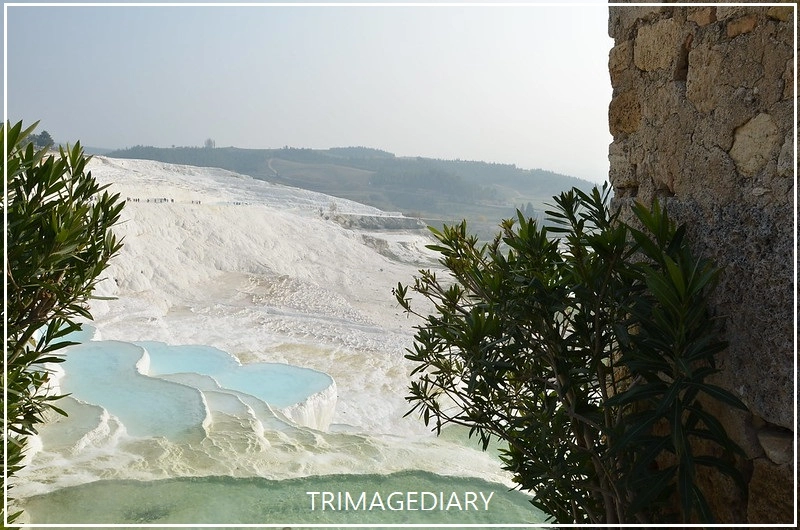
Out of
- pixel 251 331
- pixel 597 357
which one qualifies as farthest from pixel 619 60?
pixel 251 331

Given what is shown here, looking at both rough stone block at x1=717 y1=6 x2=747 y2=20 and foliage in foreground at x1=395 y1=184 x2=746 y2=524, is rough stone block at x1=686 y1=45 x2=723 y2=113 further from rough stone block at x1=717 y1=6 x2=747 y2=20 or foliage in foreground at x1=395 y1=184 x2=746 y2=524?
foliage in foreground at x1=395 y1=184 x2=746 y2=524

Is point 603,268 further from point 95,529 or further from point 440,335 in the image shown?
point 95,529

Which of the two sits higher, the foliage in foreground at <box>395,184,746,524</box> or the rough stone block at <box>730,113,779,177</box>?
the rough stone block at <box>730,113,779,177</box>

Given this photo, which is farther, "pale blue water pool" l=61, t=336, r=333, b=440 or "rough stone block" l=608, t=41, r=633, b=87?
"pale blue water pool" l=61, t=336, r=333, b=440

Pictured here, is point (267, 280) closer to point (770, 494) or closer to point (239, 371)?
point (239, 371)

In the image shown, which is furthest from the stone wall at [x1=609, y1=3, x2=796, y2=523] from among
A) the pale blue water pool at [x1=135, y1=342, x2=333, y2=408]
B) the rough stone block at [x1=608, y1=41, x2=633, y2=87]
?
the pale blue water pool at [x1=135, y1=342, x2=333, y2=408]

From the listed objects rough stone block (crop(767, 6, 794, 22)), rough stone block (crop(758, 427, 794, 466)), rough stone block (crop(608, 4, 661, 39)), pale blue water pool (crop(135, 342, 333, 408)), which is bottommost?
pale blue water pool (crop(135, 342, 333, 408))

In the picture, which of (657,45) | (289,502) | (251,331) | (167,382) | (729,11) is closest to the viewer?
(729,11)
